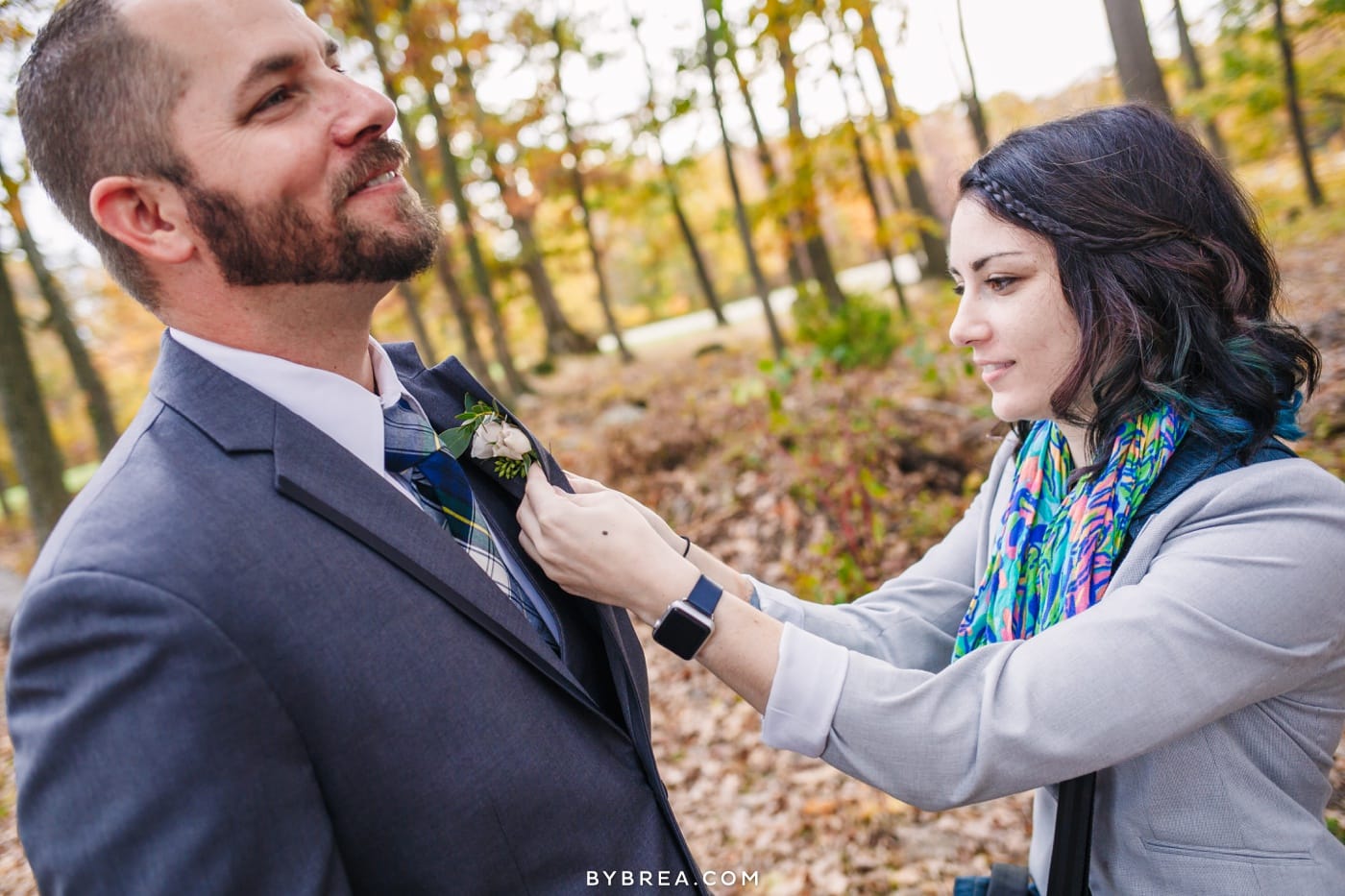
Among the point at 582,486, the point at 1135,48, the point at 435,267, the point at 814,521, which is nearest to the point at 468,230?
the point at 435,267

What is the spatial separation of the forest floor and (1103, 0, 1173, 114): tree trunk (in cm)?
185

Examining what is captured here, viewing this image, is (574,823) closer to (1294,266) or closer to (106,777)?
(106,777)

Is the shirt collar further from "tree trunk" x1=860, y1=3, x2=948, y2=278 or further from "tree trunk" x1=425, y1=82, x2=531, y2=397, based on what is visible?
"tree trunk" x1=425, y1=82, x2=531, y2=397

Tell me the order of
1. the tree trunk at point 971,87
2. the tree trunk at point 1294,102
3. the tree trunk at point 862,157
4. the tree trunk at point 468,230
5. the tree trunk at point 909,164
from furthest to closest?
the tree trunk at point 1294,102
the tree trunk at point 468,230
the tree trunk at point 971,87
the tree trunk at point 862,157
the tree trunk at point 909,164

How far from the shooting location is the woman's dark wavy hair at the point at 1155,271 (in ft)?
5.86

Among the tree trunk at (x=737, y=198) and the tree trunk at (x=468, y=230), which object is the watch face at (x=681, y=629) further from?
the tree trunk at (x=468, y=230)

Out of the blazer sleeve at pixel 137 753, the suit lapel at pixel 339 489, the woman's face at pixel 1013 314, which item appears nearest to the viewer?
the blazer sleeve at pixel 137 753

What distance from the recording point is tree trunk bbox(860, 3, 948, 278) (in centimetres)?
605

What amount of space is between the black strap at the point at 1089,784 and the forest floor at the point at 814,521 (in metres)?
0.84

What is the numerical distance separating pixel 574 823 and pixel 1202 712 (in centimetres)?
120

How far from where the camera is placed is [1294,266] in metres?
10.6

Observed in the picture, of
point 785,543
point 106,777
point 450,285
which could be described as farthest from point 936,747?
point 450,285

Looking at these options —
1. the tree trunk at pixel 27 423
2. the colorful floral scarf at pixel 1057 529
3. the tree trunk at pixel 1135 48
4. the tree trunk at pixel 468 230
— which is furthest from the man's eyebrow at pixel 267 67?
the tree trunk at pixel 468 230

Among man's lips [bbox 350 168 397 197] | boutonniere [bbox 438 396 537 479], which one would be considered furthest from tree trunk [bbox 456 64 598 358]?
boutonniere [bbox 438 396 537 479]
